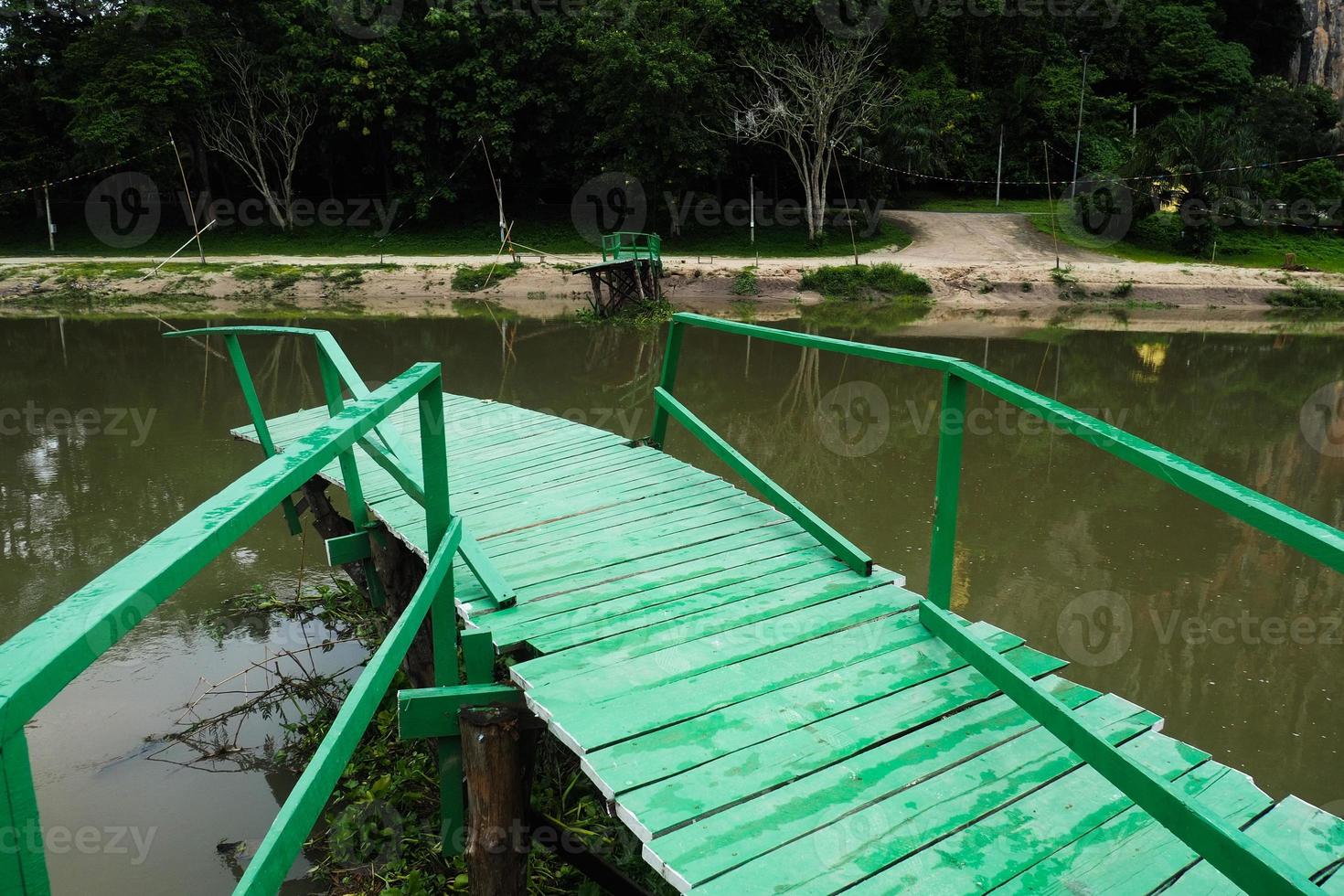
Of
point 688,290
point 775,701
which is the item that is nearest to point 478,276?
point 688,290

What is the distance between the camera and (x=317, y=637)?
4.88m

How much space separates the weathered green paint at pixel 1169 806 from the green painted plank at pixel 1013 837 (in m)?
0.04

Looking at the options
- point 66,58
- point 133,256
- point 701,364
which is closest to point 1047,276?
point 701,364

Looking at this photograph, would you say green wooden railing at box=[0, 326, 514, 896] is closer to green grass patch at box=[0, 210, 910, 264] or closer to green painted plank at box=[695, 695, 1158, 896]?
green painted plank at box=[695, 695, 1158, 896]

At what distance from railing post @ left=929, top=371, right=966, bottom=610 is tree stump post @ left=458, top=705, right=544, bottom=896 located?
50.7 inches

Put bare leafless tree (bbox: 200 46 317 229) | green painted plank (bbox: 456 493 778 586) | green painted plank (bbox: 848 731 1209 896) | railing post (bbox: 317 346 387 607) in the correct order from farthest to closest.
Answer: bare leafless tree (bbox: 200 46 317 229), railing post (bbox: 317 346 387 607), green painted plank (bbox: 456 493 778 586), green painted plank (bbox: 848 731 1209 896)

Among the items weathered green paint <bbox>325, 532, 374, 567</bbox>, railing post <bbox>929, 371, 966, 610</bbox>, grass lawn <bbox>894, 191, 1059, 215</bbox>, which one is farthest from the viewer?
grass lawn <bbox>894, 191, 1059, 215</bbox>

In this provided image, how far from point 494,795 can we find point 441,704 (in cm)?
28

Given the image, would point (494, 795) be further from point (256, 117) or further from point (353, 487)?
point (256, 117)

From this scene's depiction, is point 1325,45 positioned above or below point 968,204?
above

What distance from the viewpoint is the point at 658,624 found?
9.36ft

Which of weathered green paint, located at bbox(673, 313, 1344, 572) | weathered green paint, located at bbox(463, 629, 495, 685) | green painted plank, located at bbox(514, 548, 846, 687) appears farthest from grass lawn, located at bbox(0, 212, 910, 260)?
weathered green paint, located at bbox(463, 629, 495, 685)

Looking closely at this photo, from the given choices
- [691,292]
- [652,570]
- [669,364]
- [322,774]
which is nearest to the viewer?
[322,774]

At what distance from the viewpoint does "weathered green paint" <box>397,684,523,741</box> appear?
246 cm
